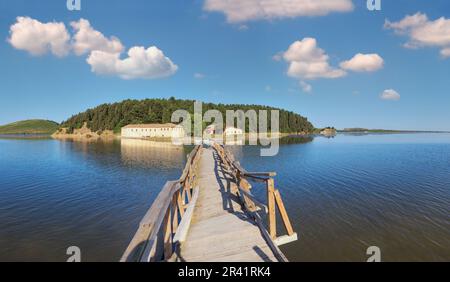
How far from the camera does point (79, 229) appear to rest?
1088 centimetres

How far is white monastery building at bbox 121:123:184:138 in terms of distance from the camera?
3765 inches

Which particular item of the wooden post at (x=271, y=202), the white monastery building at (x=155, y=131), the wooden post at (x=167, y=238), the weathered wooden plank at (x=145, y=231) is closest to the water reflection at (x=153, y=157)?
the wooden post at (x=271, y=202)

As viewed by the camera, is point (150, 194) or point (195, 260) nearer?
point (195, 260)

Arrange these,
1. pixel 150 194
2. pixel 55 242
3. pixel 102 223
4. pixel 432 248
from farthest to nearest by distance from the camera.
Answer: pixel 150 194 → pixel 102 223 → pixel 55 242 → pixel 432 248

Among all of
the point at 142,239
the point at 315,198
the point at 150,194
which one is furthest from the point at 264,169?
the point at 142,239

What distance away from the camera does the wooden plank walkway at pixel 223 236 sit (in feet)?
17.7

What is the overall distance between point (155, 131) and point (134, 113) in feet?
104

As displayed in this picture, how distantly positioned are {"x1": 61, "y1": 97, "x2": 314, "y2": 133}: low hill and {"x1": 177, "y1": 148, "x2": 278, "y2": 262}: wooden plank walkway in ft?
394

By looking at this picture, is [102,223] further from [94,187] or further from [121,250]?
[94,187]

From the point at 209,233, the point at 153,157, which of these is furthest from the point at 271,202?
the point at 153,157

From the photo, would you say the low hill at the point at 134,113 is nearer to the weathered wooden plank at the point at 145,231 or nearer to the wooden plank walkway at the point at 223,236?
the wooden plank walkway at the point at 223,236

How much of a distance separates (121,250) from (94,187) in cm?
1124

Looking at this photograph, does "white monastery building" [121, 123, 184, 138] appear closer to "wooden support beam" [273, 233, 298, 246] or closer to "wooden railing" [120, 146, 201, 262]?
"wooden support beam" [273, 233, 298, 246]

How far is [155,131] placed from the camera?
102 m
